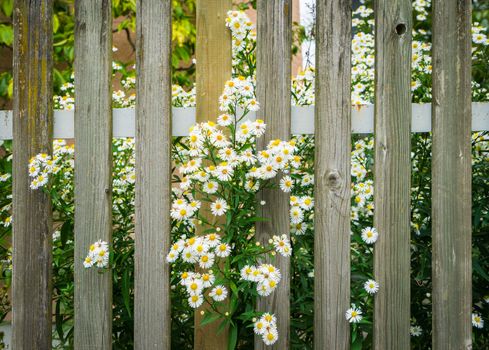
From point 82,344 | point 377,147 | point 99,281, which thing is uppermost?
point 377,147

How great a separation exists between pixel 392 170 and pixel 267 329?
631mm

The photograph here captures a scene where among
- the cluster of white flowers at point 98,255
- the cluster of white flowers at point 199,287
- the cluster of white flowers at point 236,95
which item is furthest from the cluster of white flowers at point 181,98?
the cluster of white flowers at point 199,287

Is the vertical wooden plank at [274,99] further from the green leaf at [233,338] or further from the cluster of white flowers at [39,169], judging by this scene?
the cluster of white flowers at [39,169]

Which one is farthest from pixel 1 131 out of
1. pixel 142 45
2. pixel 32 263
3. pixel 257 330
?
pixel 257 330

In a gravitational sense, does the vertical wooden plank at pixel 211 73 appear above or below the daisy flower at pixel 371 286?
above

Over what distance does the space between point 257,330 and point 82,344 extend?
0.59m

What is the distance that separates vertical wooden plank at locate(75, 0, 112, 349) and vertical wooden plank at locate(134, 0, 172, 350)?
0.34ft

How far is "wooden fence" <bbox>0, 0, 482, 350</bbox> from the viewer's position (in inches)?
64.2

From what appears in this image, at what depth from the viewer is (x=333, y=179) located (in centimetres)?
163

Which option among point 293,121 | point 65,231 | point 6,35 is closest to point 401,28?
point 293,121

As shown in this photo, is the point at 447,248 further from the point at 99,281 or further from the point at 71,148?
the point at 71,148

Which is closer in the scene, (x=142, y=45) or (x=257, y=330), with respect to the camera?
(x=257, y=330)

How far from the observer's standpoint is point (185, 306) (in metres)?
1.72

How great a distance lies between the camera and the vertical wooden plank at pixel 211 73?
1.64 m
